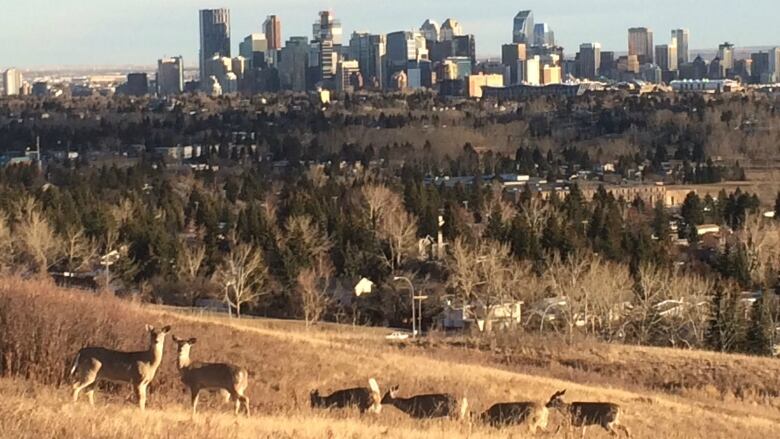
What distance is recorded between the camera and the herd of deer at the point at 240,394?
11.4 m

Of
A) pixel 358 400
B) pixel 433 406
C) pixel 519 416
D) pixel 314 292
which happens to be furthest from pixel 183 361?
pixel 314 292

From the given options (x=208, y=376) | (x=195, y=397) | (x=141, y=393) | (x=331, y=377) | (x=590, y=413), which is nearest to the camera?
(x=141, y=393)

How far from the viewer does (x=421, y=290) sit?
3575cm

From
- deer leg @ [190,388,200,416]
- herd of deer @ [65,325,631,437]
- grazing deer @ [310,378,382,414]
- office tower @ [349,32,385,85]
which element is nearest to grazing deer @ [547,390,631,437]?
herd of deer @ [65,325,631,437]

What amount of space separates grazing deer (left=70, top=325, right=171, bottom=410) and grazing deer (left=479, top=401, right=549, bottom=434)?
133 inches

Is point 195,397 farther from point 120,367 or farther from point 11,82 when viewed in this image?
point 11,82

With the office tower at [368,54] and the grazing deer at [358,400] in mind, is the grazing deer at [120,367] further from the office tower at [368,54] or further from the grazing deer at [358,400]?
the office tower at [368,54]

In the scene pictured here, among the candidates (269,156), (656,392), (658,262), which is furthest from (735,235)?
(269,156)

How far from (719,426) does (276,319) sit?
16.9 meters

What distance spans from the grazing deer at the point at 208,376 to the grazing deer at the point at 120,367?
344mm

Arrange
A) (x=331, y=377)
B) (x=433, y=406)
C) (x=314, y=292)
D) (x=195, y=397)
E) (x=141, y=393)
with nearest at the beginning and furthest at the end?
(x=141, y=393), (x=195, y=397), (x=433, y=406), (x=331, y=377), (x=314, y=292)

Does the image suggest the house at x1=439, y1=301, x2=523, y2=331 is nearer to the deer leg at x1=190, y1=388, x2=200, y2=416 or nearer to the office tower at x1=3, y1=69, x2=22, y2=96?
the deer leg at x1=190, y1=388, x2=200, y2=416

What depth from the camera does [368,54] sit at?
187 m

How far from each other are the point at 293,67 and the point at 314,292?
471 ft
